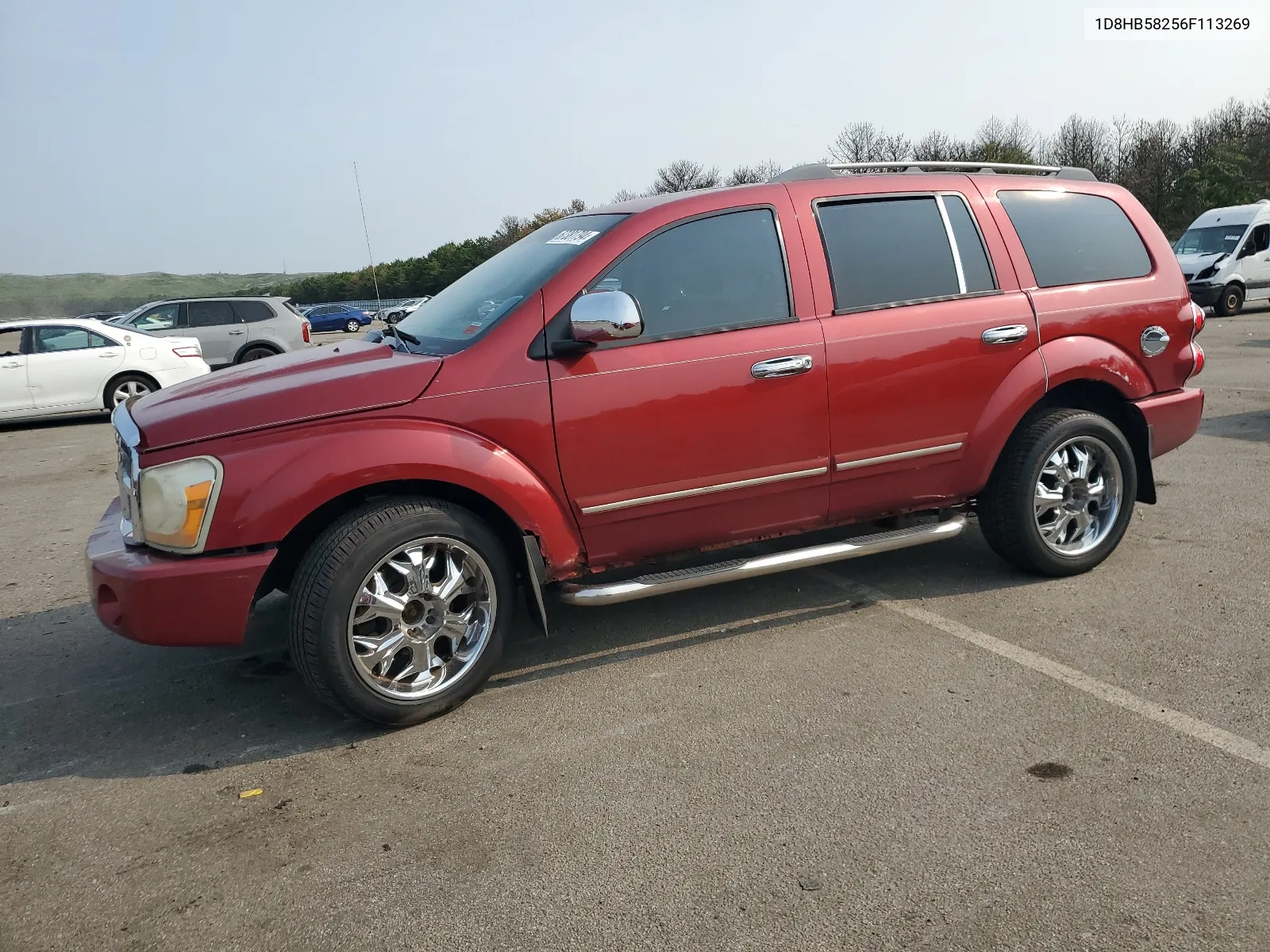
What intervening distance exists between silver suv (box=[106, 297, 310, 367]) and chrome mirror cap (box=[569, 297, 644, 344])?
15067mm

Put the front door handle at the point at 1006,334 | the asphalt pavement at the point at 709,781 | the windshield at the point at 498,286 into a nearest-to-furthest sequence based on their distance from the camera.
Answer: the asphalt pavement at the point at 709,781, the windshield at the point at 498,286, the front door handle at the point at 1006,334

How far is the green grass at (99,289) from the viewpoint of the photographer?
176 ft

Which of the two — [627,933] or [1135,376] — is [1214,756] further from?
[1135,376]

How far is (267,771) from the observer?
3393 mm

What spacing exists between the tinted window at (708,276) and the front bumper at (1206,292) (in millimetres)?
19453

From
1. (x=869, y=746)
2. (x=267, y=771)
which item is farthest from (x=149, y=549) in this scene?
(x=869, y=746)

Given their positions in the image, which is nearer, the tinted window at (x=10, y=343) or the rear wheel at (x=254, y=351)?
the tinted window at (x=10, y=343)

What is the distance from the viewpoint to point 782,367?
4.06 meters

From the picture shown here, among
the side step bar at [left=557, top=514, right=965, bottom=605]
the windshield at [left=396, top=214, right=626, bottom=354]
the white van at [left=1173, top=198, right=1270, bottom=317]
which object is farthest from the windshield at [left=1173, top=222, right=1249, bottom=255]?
the windshield at [left=396, top=214, right=626, bottom=354]

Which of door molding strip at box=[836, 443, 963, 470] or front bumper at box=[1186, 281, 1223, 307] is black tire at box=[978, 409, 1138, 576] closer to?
door molding strip at box=[836, 443, 963, 470]

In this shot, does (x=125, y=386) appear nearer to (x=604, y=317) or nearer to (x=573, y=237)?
(x=573, y=237)

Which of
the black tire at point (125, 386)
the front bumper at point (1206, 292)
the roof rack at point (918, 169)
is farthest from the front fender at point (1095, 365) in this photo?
the front bumper at point (1206, 292)

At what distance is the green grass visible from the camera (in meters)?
53.5

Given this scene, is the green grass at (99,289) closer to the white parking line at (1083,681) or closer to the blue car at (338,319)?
the blue car at (338,319)
